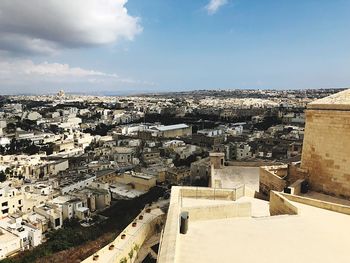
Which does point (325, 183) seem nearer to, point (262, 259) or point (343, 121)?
point (343, 121)

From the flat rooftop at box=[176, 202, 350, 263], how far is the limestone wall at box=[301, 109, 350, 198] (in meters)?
2.26

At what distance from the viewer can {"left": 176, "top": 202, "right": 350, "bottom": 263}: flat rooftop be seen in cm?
429

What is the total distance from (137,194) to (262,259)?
28.4m

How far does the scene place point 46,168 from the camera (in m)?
40.2

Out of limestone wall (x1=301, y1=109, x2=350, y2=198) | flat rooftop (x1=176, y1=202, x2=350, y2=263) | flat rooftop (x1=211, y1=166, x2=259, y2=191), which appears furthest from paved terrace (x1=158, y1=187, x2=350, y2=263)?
flat rooftop (x1=211, y1=166, x2=259, y2=191)

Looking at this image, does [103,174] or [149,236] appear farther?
[103,174]

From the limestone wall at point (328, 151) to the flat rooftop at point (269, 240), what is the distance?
7.41ft

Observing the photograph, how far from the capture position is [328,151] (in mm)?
8242

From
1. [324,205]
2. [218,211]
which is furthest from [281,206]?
[218,211]

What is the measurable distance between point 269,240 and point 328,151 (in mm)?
4361

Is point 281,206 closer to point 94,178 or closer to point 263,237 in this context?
point 263,237

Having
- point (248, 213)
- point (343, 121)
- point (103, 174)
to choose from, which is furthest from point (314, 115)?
point (103, 174)

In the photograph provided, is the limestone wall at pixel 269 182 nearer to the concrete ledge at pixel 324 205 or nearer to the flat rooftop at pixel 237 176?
the flat rooftop at pixel 237 176

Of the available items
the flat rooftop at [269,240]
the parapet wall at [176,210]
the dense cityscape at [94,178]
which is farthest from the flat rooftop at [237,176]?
the flat rooftop at [269,240]
